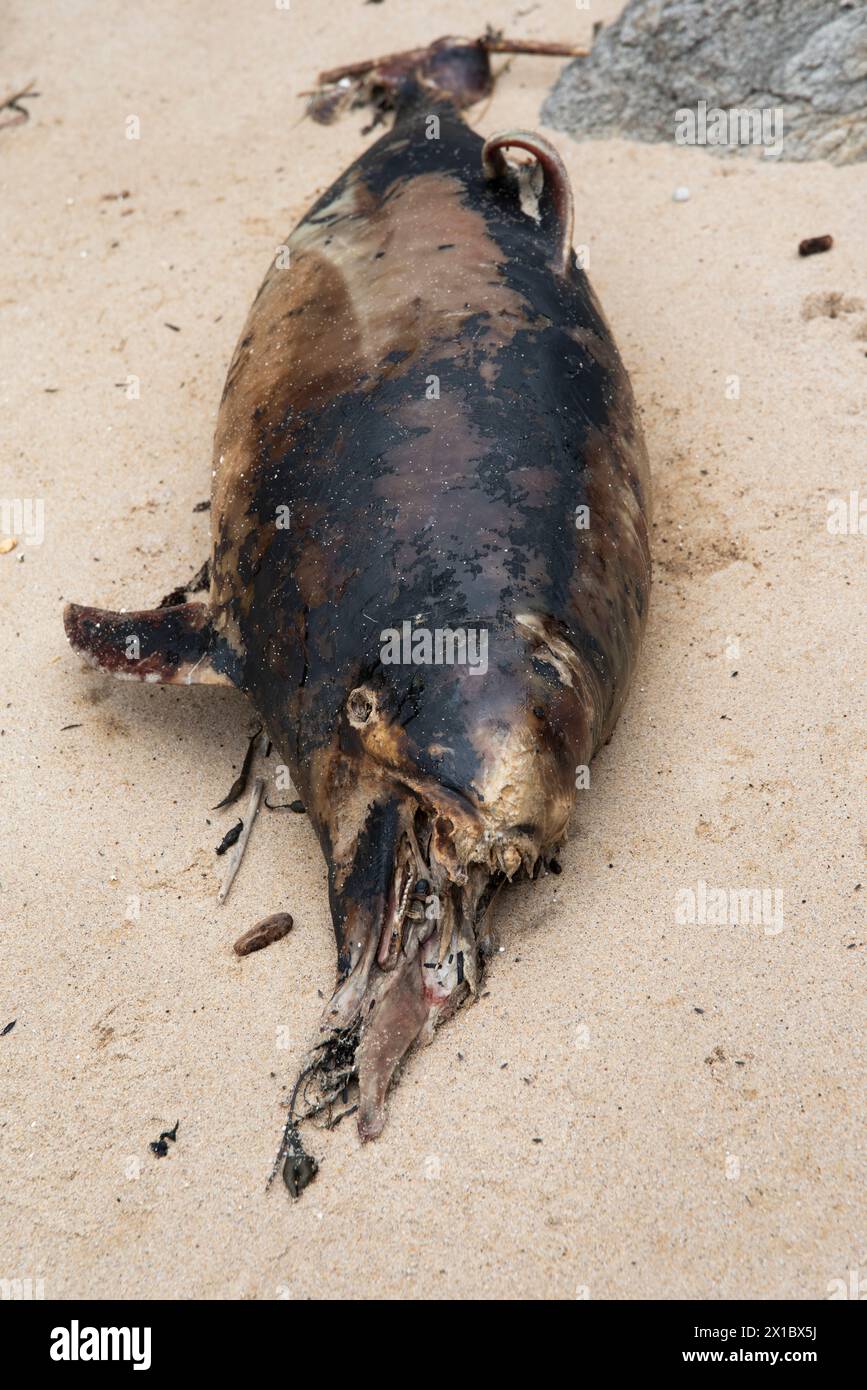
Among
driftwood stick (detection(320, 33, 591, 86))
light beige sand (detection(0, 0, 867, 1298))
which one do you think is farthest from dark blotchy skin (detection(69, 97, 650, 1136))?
driftwood stick (detection(320, 33, 591, 86))

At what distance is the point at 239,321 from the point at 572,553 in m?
2.51

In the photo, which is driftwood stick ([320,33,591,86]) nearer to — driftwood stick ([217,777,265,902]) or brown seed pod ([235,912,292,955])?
driftwood stick ([217,777,265,902])

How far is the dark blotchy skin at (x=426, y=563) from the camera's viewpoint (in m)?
2.55

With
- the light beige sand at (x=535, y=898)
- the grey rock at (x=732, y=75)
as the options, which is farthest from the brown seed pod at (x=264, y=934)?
the grey rock at (x=732, y=75)

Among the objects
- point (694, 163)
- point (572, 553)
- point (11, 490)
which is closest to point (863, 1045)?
point (572, 553)

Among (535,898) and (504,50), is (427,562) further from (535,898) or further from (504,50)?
(504,50)

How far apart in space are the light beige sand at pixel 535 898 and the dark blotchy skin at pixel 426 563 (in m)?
0.23

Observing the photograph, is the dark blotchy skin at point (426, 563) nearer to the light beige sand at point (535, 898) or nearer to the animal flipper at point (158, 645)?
the animal flipper at point (158, 645)

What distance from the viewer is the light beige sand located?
2.36 metres

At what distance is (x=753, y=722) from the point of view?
10.5 ft

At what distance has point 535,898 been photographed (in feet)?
9.41

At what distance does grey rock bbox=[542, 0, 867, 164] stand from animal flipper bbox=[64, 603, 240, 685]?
3.38 meters

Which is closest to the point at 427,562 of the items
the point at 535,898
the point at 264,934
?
the point at 535,898

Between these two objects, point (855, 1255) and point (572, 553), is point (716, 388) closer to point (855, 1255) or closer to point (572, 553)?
point (572, 553)
